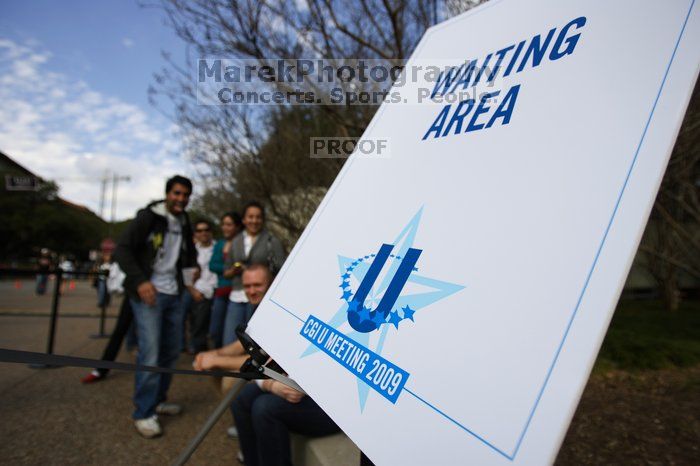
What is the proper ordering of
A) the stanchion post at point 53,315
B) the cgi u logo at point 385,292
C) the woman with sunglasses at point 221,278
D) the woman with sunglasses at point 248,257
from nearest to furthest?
1. the cgi u logo at point 385,292
2. the woman with sunglasses at point 248,257
3. the woman with sunglasses at point 221,278
4. the stanchion post at point 53,315

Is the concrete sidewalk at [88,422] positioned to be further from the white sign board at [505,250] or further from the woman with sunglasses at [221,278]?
the white sign board at [505,250]

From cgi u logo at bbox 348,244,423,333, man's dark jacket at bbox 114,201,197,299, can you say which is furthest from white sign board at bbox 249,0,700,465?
man's dark jacket at bbox 114,201,197,299

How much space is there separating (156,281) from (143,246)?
298 mm

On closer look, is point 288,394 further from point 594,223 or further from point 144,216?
point 144,216

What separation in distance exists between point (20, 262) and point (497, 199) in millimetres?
50886

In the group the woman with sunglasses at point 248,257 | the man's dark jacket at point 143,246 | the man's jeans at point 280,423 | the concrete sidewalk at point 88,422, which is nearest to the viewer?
the man's jeans at point 280,423

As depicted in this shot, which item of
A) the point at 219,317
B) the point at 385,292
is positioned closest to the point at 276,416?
the point at 385,292

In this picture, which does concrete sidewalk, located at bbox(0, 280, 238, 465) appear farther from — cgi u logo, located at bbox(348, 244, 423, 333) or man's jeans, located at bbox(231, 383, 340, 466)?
cgi u logo, located at bbox(348, 244, 423, 333)

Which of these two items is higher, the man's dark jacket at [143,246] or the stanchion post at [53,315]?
the man's dark jacket at [143,246]

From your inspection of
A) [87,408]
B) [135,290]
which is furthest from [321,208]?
[87,408]

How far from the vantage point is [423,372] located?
720 mm

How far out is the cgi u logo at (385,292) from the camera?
856mm

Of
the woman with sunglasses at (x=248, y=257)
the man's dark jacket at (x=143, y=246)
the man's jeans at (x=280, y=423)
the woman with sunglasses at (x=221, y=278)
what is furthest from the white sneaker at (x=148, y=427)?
the man's jeans at (x=280, y=423)

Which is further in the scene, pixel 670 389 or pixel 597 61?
pixel 670 389
